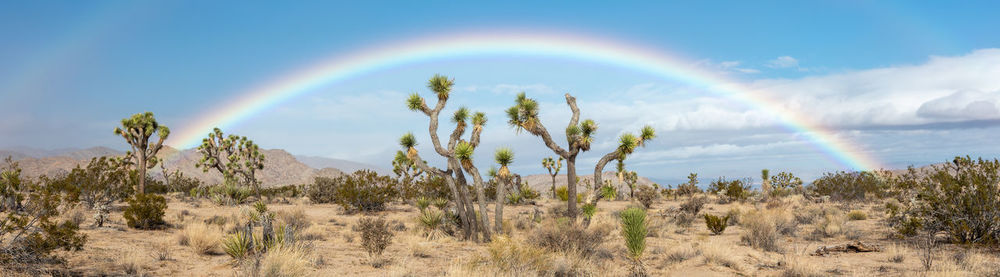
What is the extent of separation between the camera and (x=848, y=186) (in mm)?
35562

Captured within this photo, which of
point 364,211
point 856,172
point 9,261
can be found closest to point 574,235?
point 9,261

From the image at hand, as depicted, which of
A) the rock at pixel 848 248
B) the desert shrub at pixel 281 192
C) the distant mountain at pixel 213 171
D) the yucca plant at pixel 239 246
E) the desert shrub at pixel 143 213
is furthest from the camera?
the distant mountain at pixel 213 171

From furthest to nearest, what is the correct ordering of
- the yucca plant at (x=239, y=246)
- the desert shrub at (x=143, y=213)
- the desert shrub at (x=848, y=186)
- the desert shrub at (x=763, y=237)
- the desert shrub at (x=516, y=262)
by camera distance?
1. the desert shrub at (x=848, y=186)
2. the desert shrub at (x=143, y=213)
3. the desert shrub at (x=763, y=237)
4. the yucca plant at (x=239, y=246)
5. the desert shrub at (x=516, y=262)

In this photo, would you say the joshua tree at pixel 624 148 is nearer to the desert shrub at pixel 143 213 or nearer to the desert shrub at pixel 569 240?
the desert shrub at pixel 569 240

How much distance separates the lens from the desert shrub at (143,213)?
1753 cm

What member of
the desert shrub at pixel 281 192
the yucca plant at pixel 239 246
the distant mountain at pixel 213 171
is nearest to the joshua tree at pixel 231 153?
the desert shrub at pixel 281 192

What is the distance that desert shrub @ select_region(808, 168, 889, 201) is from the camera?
3491cm

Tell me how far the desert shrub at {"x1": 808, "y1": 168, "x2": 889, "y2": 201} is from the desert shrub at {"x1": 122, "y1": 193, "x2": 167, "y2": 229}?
1416 inches

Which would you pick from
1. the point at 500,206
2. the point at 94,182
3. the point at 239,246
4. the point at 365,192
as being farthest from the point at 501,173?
the point at 94,182

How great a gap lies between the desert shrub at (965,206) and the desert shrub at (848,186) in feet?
71.1

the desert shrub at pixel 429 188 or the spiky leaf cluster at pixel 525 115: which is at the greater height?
the spiky leaf cluster at pixel 525 115

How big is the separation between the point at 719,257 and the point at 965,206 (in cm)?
649

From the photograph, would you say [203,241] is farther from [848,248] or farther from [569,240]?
[848,248]

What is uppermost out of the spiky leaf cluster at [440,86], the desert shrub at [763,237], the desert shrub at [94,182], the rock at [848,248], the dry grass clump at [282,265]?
the spiky leaf cluster at [440,86]
